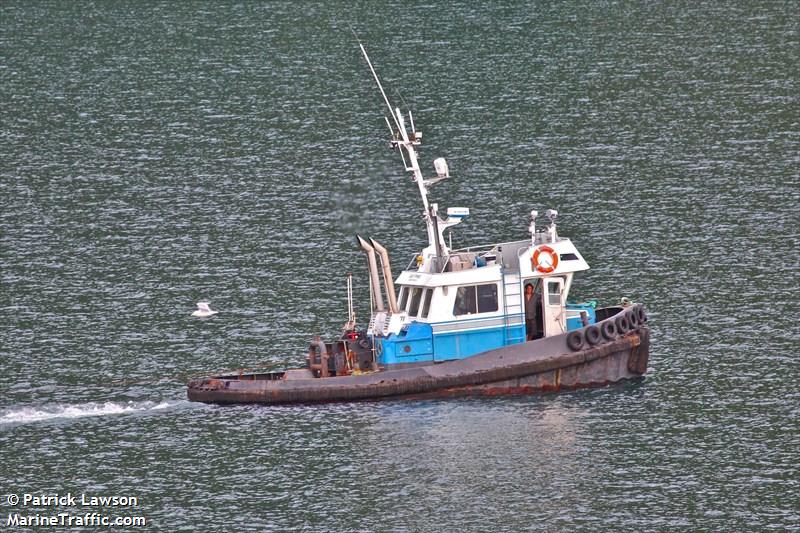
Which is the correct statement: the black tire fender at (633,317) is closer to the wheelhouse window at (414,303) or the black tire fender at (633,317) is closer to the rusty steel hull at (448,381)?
the rusty steel hull at (448,381)

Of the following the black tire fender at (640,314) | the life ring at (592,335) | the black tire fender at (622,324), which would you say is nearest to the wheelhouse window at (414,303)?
the life ring at (592,335)

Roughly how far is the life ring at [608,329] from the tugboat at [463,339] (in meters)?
0.04

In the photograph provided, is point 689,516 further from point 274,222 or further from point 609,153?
point 609,153

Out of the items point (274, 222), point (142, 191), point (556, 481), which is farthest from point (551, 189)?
point (556, 481)

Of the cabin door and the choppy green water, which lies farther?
the cabin door

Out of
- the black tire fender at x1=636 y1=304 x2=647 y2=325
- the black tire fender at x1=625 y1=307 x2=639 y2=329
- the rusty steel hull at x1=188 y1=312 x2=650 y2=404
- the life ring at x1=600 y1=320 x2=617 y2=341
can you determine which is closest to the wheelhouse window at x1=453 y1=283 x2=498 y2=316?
the rusty steel hull at x1=188 y1=312 x2=650 y2=404

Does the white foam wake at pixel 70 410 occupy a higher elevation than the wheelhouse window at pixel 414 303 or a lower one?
lower

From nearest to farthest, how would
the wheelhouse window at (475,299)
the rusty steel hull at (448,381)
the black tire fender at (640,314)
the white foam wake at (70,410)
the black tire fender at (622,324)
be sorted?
the rusty steel hull at (448,381), the wheelhouse window at (475,299), the white foam wake at (70,410), the black tire fender at (622,324), the black tire fender at (640,314)

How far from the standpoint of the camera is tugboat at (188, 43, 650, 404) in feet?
212

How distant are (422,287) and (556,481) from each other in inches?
438

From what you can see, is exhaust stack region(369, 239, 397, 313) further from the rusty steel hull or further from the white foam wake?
the white foam wake

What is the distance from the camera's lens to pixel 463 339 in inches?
2586

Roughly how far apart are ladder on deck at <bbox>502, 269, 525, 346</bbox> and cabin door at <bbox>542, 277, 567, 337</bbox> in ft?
3.73

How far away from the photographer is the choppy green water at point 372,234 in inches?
2327
